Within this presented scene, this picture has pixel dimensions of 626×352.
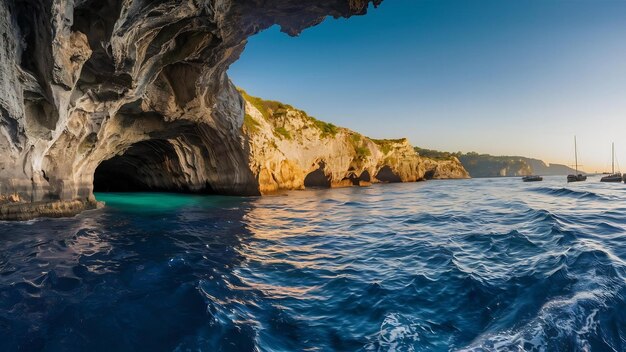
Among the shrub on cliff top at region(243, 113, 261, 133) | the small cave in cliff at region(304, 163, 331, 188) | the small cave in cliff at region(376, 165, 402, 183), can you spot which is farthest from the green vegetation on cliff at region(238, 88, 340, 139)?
the small cave in cliff at region(376, 165, 402, 183)

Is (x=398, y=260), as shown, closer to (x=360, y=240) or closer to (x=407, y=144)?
(x=360, y=240)

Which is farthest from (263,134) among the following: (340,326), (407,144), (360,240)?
(407,144)

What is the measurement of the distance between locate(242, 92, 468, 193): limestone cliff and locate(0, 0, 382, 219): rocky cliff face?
331 inches

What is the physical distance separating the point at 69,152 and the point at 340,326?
59.0ft

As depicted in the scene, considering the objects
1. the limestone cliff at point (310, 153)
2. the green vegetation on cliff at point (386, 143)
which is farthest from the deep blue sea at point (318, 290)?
the green vegetation on cliff at point (386, 143)

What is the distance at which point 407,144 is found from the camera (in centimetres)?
7000

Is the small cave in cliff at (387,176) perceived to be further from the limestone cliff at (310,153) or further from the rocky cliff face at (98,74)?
the rocky cliff face at (98,74)

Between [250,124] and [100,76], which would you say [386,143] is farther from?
[100,76]

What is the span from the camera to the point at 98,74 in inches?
573

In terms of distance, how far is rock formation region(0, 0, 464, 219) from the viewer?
11617mm

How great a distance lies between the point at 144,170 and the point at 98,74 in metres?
24.3

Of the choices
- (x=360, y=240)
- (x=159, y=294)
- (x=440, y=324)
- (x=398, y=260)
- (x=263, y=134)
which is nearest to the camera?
(x=440, y=324)

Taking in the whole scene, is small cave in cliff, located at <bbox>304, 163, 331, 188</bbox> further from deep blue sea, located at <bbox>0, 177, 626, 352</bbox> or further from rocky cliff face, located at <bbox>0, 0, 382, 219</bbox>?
deep blue sea, located at <bbox>0, 177, 626, 352</bbox>

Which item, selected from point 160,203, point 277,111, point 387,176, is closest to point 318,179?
point 277,111
